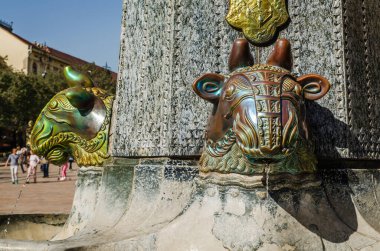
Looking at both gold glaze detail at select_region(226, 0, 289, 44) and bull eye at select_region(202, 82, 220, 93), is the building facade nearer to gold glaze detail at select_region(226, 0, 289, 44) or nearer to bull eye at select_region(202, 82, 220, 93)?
gold glaze detail at select_region(226, 0, 289, 44)

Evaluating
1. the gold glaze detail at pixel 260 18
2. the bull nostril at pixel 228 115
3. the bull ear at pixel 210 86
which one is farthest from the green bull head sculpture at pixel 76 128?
the bull nostril at pixel 228 115

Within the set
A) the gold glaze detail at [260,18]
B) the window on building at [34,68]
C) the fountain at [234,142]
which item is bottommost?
the fountain at [234,142]

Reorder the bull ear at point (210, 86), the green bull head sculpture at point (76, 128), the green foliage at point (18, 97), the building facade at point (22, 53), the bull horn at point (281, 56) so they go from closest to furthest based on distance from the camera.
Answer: the bull ear at point (210, 86), the bull horn at point (281, 56), the green bull head sculpture at point (76, 128), the green foliage at point (18, 97), the building facade at point (22, 53)

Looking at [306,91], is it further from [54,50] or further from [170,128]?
[54,50]

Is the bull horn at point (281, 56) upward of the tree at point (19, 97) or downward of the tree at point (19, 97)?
downward

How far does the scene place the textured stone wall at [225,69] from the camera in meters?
3.03

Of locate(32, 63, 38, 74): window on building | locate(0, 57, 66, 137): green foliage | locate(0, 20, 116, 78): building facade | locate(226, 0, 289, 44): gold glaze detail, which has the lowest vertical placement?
locate(226, 0, 289, 44): gold glaze detail

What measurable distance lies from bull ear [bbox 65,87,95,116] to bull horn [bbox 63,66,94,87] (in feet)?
0.70

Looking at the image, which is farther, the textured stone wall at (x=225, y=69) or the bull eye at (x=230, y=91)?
the textured stone wall at (x=225, y=69)

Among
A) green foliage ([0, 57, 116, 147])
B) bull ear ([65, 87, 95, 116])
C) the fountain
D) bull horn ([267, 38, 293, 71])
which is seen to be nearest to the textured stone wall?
the fountain

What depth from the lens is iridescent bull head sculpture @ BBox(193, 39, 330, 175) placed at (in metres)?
2.06

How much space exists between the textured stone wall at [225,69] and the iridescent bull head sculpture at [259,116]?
1.91 feet

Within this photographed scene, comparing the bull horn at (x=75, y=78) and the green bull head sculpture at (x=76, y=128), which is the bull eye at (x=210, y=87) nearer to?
the green bull head sculpture at (x=76, y=128)

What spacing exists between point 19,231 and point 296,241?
2873mm
